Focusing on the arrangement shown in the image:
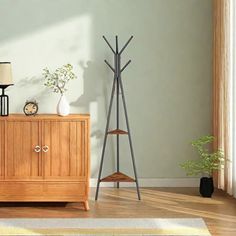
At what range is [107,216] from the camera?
191 inches

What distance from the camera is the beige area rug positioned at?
4379 mm

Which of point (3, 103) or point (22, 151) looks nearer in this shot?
point (22, 151)

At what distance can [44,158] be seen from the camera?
205 inches

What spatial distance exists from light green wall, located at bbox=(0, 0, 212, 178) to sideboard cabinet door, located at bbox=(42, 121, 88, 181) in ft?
2.48

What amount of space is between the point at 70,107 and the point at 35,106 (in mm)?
586

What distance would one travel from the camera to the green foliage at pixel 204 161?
561cm

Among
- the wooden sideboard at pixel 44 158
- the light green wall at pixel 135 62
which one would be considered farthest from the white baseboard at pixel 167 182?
the wooden sideboard at pixel 44 158

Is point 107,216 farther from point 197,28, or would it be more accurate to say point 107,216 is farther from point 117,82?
point 197,28

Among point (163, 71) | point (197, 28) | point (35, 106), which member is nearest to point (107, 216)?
point (35, 106)

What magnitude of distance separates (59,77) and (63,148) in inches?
36.9

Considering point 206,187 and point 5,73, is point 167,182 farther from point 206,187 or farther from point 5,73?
point 5,73

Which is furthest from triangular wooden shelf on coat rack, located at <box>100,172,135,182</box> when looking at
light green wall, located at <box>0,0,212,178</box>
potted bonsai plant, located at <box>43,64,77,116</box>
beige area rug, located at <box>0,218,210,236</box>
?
potted bonsai plant, located at <box>43,64,77,116</box>

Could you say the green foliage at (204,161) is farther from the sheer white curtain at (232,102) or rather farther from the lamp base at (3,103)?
the lamp base at (3,103)

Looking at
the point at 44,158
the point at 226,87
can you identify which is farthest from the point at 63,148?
the point at 226,87
